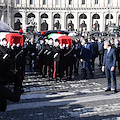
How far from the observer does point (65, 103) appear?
7.39m

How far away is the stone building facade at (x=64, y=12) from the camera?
71.9 m

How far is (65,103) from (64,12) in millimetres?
Result: 66712

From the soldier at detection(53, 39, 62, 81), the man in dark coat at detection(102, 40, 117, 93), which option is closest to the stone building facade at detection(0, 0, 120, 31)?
the soldier at detection(53, 39, 62, 81)

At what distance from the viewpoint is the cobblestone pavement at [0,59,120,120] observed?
616 centimetres

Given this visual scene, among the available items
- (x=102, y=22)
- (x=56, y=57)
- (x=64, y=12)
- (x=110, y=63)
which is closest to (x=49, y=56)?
(x=56, y=57)

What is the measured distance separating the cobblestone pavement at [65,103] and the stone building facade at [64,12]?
62801 mm

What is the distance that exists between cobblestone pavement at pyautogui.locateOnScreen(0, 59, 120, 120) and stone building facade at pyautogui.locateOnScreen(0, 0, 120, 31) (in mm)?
62801

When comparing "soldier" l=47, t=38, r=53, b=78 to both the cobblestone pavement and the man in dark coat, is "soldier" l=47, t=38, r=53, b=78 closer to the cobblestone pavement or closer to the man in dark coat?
the cobblestone pavement

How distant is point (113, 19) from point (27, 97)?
215 feet

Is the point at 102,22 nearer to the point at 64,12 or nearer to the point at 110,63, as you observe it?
the point at 64,12

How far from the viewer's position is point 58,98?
805 centimetres

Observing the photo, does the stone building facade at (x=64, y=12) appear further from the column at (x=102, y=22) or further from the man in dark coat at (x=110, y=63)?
the man in dark coat at (x=110, y=63)

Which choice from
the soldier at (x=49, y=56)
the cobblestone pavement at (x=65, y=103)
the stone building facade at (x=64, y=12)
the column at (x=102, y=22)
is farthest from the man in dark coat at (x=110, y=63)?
the column at (x=102, y=22)

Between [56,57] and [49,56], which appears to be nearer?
[56,57]
